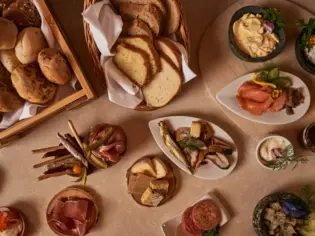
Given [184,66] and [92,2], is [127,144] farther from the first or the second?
[92,2]

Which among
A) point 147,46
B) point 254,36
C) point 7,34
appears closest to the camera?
point 7,34

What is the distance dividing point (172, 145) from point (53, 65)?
543 mm

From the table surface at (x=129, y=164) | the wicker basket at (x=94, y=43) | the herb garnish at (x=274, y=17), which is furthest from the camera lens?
the table surface at (x=129, y=164)

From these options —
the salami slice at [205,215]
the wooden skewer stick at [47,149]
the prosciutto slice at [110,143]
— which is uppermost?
the wooden skewer stick at [47,149]

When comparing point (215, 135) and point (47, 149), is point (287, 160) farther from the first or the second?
point (47, 149)

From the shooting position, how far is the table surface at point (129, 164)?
158 centimetres

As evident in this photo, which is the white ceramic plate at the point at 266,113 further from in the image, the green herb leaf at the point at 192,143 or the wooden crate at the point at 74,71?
the wooden crate at the point at 74,71

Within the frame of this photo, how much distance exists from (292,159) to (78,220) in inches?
33.1

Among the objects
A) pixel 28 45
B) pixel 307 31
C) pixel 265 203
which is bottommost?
pixel 265 203

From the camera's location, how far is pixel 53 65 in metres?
1.24

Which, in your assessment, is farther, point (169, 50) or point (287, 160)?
point (287, 160)

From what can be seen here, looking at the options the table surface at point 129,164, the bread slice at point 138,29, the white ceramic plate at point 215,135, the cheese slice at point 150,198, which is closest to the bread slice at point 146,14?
the bread slice at point 138,29

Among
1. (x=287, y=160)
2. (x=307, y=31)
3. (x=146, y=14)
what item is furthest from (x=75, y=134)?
(x=307, y=31)

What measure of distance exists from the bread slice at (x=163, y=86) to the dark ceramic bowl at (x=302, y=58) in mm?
455
